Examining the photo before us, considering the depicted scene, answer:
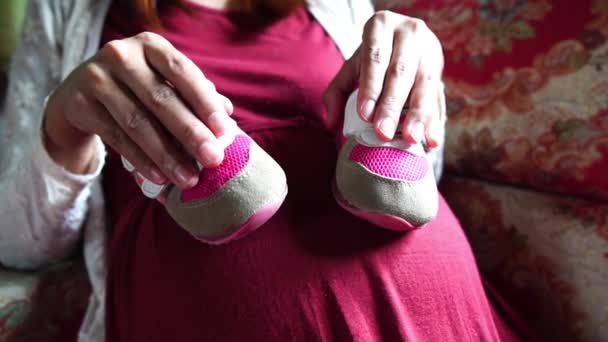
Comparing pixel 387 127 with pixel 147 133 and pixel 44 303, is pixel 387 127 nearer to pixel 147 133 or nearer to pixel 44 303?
pixel 147 133

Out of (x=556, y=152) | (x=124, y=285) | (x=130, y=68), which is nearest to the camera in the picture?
(x=130, y=68)

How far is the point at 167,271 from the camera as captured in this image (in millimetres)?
473

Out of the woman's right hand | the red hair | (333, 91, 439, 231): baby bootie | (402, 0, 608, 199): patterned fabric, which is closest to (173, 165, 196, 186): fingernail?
the woman's right hand

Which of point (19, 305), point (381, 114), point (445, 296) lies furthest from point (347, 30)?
point (19, 305)

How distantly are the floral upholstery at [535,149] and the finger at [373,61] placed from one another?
10.4 inches

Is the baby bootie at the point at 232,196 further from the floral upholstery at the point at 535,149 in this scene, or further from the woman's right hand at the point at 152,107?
the floral upholstery at the point at 535,149

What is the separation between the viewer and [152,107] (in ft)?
1.30

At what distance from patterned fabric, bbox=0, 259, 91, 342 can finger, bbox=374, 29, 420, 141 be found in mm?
456

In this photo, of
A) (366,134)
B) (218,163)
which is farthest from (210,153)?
(366,134)

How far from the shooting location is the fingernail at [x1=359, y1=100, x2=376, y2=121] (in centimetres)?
44

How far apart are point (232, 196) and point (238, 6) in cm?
34

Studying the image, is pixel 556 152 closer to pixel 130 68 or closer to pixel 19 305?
pixel 130 68

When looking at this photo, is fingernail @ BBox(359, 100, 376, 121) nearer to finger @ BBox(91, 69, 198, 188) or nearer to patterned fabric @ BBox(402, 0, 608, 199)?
finger @ BBox(91, 69, 198, 188)

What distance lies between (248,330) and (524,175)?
456 millimetres
